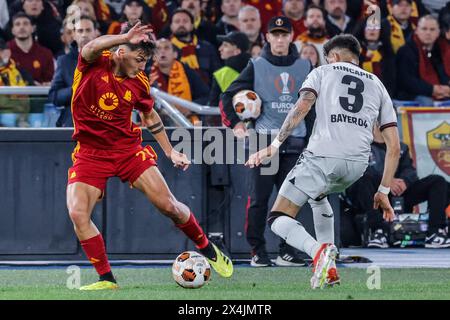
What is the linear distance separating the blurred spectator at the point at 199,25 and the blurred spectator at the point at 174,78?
1680mm

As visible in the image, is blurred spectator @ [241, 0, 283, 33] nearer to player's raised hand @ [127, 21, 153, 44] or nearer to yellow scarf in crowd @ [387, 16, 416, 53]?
yellow scarf in crowd @ [387, 16, 416, 53]

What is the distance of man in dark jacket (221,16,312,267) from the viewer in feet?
41.8

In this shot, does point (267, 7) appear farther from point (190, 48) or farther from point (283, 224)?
point (283, 224)

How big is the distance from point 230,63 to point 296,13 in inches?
126

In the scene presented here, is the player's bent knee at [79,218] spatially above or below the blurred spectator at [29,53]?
below

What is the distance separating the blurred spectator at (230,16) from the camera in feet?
59.7

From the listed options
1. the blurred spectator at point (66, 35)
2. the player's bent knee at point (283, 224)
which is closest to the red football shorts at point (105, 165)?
the player's bent knee at point (283, 224)

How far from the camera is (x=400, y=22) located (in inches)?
728

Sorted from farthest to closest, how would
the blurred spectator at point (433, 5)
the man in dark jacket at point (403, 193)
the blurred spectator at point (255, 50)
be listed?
the blurred spectator at point (433, 5)
the blurred spectator at point (255, 50)
the man in dark jacket at point (403, 193)

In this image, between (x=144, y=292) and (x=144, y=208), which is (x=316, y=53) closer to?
(x=144, y=208)

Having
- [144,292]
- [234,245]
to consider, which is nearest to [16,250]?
[234,245]

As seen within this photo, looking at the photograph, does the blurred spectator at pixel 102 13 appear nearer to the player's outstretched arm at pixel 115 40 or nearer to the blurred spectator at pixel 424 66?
the blurred spectator at pixel 424 66

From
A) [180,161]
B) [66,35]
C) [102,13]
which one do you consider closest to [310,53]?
[66,35]

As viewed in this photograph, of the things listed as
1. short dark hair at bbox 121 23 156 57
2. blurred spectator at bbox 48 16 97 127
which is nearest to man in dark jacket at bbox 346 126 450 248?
blurred spectator at bbox 48 16 97 127
